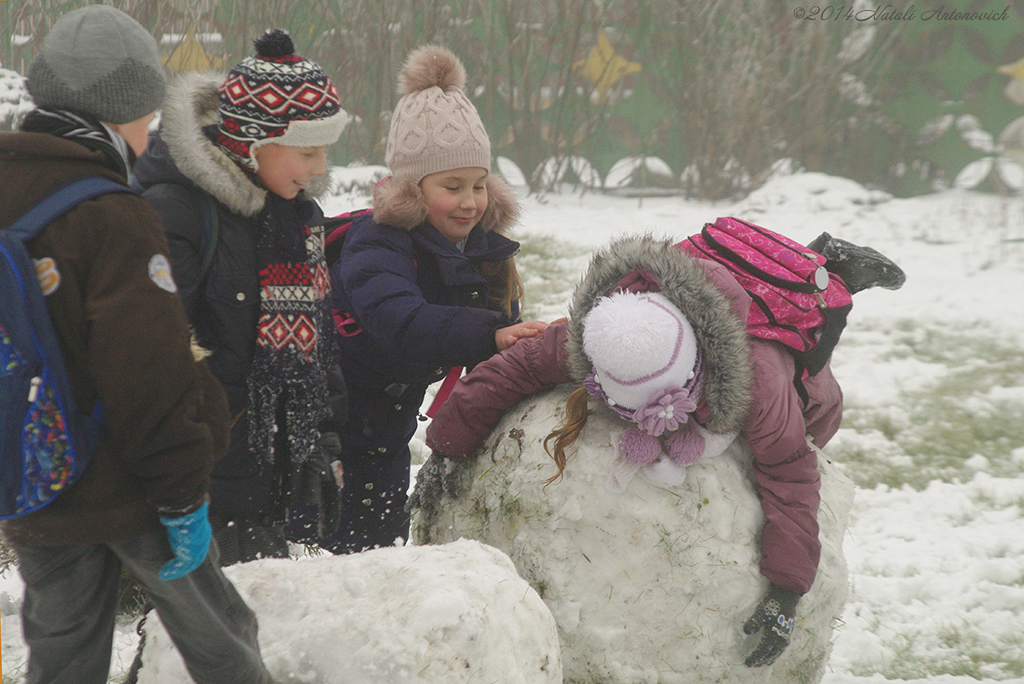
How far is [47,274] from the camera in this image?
1.37 m

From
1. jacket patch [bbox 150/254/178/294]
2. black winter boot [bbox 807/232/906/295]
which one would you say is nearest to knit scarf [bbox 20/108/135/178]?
jacket patch [bbox 150/254/178/294]

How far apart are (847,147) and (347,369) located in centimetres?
962

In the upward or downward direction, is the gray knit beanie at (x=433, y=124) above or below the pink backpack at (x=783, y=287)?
above

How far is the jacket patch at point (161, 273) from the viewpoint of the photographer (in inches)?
56.8

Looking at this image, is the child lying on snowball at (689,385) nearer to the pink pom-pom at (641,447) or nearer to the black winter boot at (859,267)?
the pink pom-pom at (641,447)

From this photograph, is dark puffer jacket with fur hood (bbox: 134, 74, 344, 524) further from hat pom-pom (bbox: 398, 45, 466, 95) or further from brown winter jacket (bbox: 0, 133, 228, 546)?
hat pom-pom (bbox: 398, 45, 466, 95)

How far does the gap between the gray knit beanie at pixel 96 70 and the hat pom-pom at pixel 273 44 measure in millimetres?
427

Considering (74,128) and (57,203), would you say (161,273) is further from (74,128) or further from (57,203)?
(74,128)

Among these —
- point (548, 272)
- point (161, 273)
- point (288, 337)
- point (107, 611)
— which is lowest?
point (548, 272)

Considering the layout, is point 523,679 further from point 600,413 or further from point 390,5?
point 390,5

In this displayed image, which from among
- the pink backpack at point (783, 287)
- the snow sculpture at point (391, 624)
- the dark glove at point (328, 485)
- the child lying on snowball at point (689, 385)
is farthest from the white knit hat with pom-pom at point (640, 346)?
the dark glove at point (328, 485)

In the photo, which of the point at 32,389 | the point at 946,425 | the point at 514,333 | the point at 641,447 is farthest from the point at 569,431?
the point at 946,425

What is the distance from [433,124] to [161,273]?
130 cm

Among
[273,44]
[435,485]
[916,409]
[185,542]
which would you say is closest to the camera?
[185,542]
